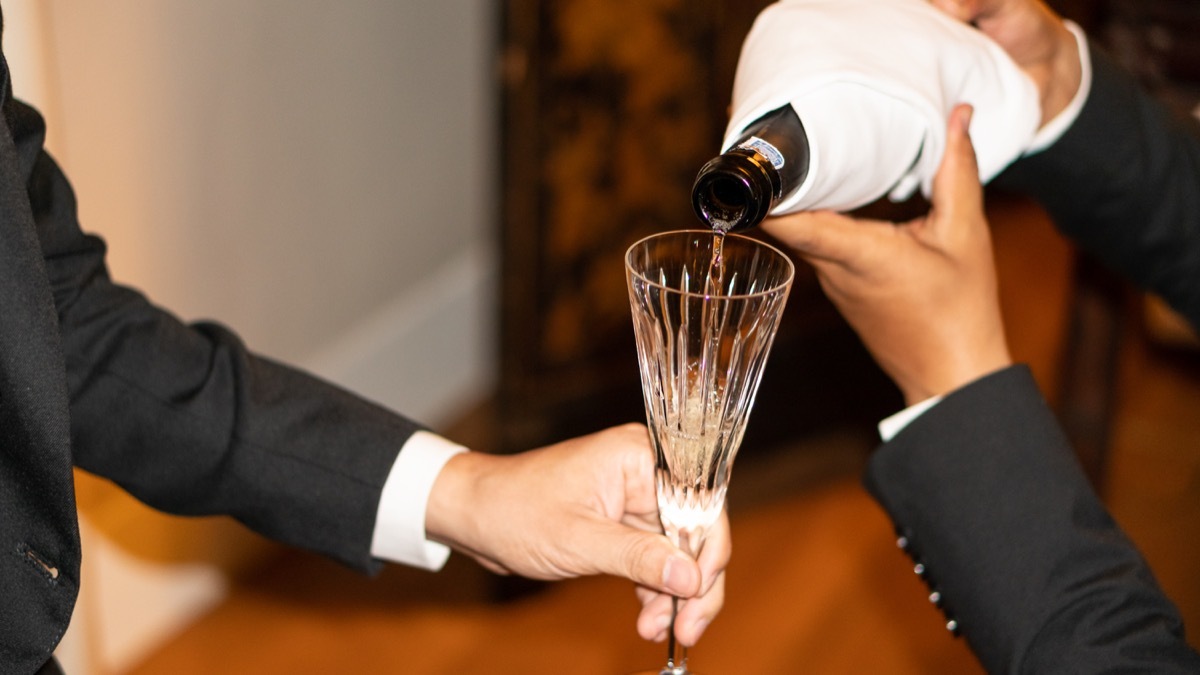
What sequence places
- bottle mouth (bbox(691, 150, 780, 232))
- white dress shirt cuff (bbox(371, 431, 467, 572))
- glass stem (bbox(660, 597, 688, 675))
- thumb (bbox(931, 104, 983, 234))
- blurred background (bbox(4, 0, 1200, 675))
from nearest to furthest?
bottle mouth (bbox(691, 150, 780, 232))
glass stem (bbox(660, 597, 688, 675))
thumb (bbox(931, 104, 983, 234))
white dress shirt cuff (bbox(371, 431, 467, 572))
blurred background (bbox(4, 0, 1200, 675))

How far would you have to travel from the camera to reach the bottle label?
0.96 metres

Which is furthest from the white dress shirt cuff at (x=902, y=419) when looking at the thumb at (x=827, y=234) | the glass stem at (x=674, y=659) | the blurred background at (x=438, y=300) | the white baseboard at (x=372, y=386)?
the white baseboard at (x=372, y=386)

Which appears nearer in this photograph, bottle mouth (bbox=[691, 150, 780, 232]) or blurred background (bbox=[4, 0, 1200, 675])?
bottle mouth (bbox=[691, 150, 780, 232])

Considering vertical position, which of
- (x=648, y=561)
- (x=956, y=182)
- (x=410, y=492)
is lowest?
(x=410, y=492)

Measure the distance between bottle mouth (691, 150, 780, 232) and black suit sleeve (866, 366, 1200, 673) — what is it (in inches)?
13.0

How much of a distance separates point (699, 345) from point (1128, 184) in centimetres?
76

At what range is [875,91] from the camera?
1.12m

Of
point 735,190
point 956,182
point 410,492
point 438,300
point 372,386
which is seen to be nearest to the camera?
point 735,190

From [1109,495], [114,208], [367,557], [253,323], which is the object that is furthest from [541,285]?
[1109,495]

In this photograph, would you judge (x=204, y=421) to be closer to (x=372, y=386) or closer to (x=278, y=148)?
(x=278, y=148)

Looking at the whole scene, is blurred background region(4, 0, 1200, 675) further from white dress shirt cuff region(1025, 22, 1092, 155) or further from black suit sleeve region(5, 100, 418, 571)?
white dress shirt cuff region(1025, 22, 1092, 155)

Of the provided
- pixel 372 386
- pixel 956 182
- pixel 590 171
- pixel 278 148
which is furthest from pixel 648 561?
pixel 372 386

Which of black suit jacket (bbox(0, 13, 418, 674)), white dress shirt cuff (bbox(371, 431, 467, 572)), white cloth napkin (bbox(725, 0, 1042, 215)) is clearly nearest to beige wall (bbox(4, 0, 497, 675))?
black suit jacket (bbox(0, 13, 418, 674))

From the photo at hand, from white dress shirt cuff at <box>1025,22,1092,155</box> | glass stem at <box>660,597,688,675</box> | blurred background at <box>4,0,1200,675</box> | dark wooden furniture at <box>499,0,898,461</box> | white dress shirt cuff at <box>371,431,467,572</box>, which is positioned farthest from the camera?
dark wooden furniture at <box>499,0,898,461</box>
